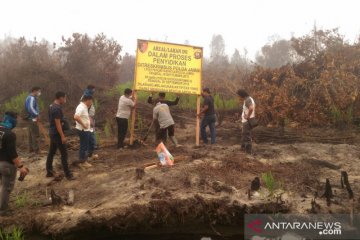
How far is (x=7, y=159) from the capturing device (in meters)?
5.26

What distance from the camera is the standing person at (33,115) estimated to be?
7.96 m

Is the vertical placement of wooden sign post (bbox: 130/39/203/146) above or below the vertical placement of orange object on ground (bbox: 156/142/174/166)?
above

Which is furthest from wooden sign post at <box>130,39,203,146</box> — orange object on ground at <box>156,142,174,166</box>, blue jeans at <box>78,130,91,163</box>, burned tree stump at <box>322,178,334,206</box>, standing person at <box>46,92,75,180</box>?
burned tree stump at <box>322,178,334,206</box>

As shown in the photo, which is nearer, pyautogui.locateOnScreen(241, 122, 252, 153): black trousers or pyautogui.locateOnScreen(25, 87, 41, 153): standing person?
pyautogui.locateOnScreen(241, 122, 252, 153): black trousers

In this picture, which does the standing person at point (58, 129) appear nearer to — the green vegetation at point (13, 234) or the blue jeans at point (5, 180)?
the blue jeans at point (5, 180)

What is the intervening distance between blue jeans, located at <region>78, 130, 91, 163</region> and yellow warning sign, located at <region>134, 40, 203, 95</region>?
84.9 inches

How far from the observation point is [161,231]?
5.08 meters

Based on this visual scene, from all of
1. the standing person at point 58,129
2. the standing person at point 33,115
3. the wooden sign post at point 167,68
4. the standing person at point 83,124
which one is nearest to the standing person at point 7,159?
the standing person at point 58,129

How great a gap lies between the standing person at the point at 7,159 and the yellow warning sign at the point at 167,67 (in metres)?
3.84

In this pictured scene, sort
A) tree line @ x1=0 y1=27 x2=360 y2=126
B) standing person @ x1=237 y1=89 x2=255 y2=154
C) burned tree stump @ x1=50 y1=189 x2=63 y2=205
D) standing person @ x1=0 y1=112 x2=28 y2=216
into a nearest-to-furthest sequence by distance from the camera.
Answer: standing person @ x1=0 y1=112 x2=28 y2=216, burned tree stump @ x1=50 y1=189 x2=63 y2=205, standing person @ x1=237 y1=89 x2=255 y2=154, tree line @ x1=0 y1=27 x2=360 y2=126

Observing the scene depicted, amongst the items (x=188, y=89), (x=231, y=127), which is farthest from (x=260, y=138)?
(x=188, y=89)

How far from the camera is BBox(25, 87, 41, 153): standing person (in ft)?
26.1

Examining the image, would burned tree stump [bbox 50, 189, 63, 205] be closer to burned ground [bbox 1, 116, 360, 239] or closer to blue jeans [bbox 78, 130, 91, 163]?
burned ground [bbox 1, 116, 360, 239]

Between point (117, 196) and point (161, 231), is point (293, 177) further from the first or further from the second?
point (117, 196)
